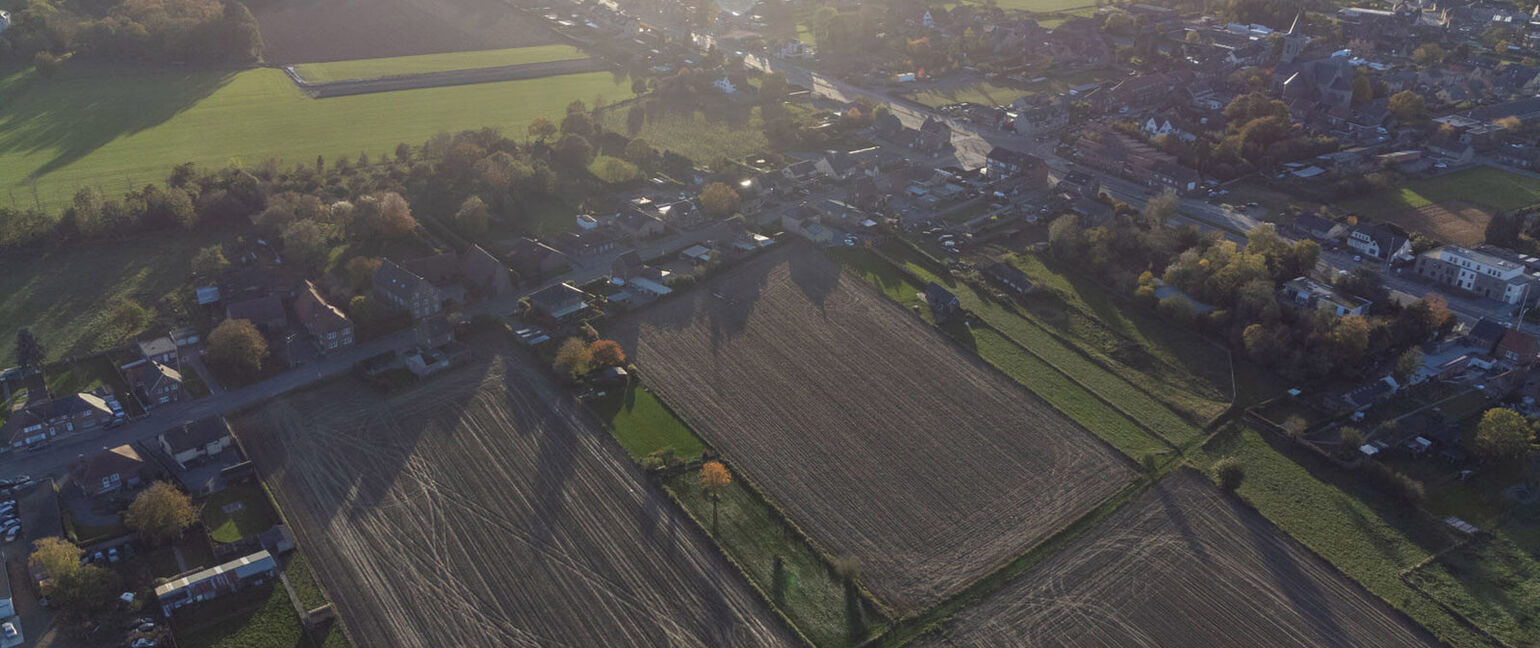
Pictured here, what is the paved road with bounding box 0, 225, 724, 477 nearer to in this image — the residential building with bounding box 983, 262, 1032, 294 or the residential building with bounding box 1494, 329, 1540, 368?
the residential building with bounding box 983, 262, 1032, 294

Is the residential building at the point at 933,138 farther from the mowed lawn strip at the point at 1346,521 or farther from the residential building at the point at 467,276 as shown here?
the mowed lawn strip at the point at 1346,521

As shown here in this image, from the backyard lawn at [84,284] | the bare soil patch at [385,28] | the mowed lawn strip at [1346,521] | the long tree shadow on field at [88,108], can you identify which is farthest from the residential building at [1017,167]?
the long tree shadow on field at [88,108]

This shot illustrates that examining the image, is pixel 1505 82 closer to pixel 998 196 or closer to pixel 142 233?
pixel 998 196

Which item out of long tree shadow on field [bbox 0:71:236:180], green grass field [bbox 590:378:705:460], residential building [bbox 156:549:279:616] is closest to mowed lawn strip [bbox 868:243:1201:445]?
green grass field [bbox 590:378:705:460]

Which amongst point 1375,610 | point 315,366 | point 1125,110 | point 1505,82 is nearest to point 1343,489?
point 1375,610

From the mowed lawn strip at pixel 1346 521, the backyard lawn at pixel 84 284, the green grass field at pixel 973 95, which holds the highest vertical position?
the mowed lawn strip at pixel 1346 521
